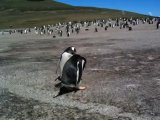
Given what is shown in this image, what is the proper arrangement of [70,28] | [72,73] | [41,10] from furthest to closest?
[41,10]
[70,28]
[72,73]

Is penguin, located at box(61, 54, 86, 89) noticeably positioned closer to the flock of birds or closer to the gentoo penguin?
the gentoo penguin

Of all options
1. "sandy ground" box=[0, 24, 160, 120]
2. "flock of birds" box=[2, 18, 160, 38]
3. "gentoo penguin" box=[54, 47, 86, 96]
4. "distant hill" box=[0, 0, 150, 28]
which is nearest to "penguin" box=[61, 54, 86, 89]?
"gentoo penguin" box=[54, 47, 86, 96]

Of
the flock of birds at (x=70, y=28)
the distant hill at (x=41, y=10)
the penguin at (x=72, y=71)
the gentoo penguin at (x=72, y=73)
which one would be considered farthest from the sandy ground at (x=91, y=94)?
the distant hill at (x=41, y=10)

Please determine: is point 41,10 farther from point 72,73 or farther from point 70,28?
point 72,73

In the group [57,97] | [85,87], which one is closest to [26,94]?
[57,97]

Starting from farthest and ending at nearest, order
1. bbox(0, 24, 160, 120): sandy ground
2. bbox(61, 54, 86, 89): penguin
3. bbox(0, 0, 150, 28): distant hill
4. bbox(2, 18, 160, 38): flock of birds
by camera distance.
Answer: bbox(0, 0, 150, 28): distant hill, bbox(2, 18, 160, 38): flock of birds, bbox(61, 54, 86, 89): penguin, bbox(0, 24, 160, 120): sandy ground

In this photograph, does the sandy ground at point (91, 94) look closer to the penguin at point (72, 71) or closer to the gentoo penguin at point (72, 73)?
the gentoo penguin at point (72, 73)

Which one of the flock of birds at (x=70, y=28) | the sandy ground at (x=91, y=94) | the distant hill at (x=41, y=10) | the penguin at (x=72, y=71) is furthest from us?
the distant hill at (x=41, y=10)

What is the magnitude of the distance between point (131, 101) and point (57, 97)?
91.3 inches

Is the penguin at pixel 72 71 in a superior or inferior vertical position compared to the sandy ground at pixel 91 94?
superior

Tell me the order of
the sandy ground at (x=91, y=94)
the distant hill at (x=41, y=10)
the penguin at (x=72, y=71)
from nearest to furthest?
1. the sandy ground at (x=91, y=94)
2. the penguin at (x=72, y=71)
3. the distant hill at (x=41, y=10)

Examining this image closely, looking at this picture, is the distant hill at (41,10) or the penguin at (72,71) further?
the distant hill at (41,10)

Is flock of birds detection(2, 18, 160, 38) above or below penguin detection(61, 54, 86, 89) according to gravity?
below

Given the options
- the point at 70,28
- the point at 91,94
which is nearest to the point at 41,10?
the point at 70,28
